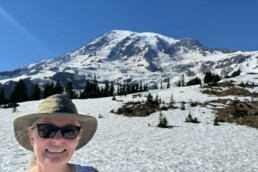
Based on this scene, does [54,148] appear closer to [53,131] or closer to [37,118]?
[53,131]

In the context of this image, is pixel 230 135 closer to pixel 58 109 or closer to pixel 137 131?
pixel 137 131

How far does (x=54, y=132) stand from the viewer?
3.29 m

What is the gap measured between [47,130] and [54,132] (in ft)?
0.22

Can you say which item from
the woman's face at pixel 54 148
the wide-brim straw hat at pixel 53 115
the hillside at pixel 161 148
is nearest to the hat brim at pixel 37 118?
the wide-brim straw hat at pixel 53 115

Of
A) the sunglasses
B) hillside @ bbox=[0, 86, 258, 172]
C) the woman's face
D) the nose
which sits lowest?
hillside @ bbox=[0, 86, 258, 172]

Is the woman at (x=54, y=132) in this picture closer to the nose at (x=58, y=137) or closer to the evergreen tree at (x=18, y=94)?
the nose at (x=58, y=137)

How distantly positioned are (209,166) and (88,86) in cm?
9459

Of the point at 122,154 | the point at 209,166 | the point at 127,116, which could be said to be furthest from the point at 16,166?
the point at 127,116

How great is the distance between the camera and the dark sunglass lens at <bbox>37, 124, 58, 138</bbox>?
10.8ft

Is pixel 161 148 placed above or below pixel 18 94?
below

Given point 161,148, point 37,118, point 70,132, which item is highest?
point 37,118

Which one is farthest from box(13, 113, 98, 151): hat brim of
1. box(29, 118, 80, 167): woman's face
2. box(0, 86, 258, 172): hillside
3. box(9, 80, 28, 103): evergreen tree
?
box(9, 80, 28, 103): evergreen tree

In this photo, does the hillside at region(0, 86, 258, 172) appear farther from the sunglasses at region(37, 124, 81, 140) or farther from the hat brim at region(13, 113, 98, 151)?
the sunglasses at region(37, 124, 81, 140)

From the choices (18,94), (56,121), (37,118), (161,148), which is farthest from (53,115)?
(18,94)
